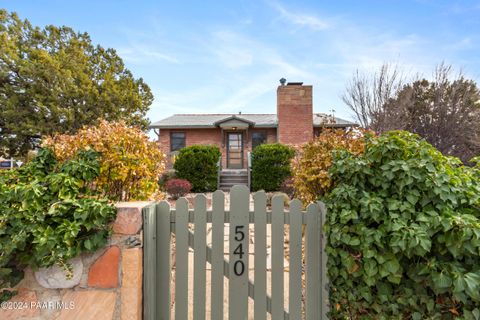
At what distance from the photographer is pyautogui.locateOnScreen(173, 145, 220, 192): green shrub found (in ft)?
31.3

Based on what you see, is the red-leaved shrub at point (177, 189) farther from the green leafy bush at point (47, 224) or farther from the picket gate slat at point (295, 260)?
the picket gate slat at point (295, 260)

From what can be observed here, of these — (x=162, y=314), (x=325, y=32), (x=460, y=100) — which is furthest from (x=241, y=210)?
(x=460, y=100)

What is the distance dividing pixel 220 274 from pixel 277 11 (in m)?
6.68

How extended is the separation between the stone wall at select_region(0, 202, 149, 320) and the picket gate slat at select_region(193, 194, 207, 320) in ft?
1.27

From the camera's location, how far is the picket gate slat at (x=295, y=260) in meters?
1.68

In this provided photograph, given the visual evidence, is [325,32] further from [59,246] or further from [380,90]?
[59,246]

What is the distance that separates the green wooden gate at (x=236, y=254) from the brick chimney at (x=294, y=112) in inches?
438

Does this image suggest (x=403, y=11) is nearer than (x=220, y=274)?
No

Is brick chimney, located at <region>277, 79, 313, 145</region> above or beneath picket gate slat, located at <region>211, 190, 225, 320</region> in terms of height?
above

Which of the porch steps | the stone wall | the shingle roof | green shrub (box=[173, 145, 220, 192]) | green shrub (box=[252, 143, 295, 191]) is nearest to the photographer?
the stone wall

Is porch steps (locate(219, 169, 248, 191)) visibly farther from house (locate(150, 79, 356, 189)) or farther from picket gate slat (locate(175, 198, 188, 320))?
picket gate slat (locate(175, 198, 188, 320))

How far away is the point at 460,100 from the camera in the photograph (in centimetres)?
1068

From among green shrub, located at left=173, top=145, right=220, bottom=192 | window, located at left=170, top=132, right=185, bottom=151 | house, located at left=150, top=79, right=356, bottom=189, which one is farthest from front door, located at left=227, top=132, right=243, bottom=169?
green shrub, located at left=173, top=145, right=220, bottom=192

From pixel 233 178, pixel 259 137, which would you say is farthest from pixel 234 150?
pixel 233 178
